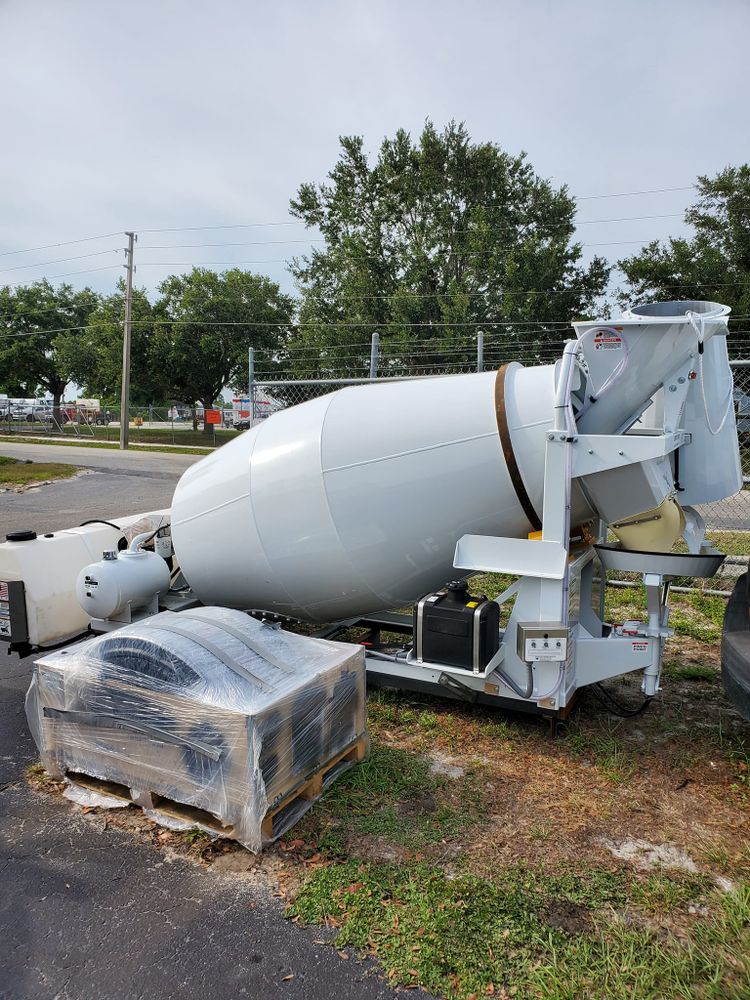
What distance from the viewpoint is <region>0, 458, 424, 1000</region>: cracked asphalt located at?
217cm

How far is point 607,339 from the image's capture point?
11.6 ft

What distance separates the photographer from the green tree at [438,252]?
24469 millimetres

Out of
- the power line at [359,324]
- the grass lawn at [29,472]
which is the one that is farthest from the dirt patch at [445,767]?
the grass lawn at [29,472]

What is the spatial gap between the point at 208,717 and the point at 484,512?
187cm

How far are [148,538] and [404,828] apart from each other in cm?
298

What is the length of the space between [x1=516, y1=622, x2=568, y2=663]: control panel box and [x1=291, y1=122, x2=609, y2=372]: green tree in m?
18.9

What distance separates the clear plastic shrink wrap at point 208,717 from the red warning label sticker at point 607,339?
6.95 ft

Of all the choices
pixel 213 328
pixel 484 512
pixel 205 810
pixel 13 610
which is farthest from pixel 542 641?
pixel 213 328

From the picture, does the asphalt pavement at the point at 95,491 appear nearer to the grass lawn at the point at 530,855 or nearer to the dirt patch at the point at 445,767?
the dirt patch at the point at 445,767

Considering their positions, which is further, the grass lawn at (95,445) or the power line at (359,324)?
the grass lawn at (95,445)

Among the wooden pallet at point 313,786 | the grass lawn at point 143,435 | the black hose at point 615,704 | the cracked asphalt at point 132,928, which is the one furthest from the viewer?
the grass lawn at point 143,435

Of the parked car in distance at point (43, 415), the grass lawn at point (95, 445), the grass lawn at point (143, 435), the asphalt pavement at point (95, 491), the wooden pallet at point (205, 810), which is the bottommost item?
the asphalt pavement at point (95, 491)

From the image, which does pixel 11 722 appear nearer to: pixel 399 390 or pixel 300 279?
pixel 399 390

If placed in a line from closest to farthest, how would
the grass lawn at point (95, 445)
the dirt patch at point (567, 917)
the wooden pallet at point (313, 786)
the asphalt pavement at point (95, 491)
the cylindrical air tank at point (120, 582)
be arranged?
the dirt patch at point (567, 917) < the wooden pallet at point (313, 786) < the cylindrical air tank at point (120, 582) < the asphalt pavement at point (95, 491) < the grass lawn at point (95, 445)
